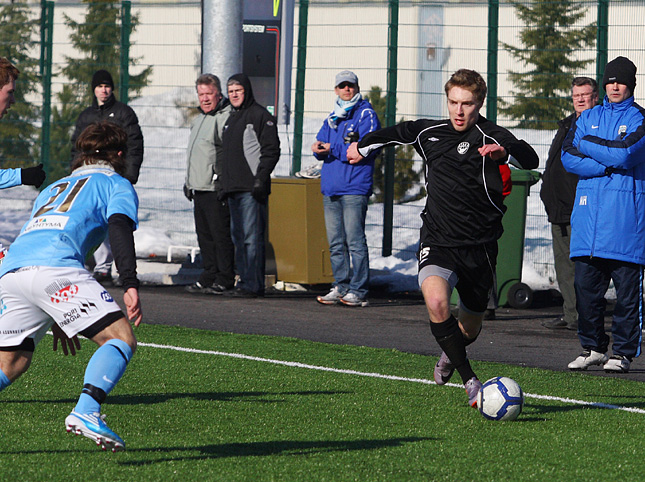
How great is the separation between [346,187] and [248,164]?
114 cm

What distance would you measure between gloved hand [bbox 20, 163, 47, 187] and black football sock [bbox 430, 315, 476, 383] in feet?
8.39

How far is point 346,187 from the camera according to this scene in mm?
12023

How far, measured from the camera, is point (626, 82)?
8336mm

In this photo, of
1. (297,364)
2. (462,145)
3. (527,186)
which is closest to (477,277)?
(462,145)

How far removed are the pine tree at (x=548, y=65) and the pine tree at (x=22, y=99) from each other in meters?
7.72

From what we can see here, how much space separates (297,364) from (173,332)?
1849 millimetres

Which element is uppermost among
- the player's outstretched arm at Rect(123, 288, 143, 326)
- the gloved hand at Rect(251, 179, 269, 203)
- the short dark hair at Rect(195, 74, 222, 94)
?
the short dark hair at Rect(195, 74, 222, 94)

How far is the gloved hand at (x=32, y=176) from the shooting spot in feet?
22.7

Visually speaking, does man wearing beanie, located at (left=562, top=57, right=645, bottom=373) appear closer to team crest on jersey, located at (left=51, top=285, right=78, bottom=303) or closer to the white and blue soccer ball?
the white and blue soccer ball

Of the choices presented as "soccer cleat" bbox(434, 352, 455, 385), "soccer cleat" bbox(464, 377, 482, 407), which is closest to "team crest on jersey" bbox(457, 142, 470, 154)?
"soccer cleat" bbox(434, 352, 455, 385)

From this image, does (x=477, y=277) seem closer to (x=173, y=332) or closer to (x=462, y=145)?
(x=462, y=145)

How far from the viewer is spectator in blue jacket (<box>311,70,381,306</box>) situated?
12.0 metres

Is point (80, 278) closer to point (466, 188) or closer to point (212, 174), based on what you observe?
point (466, 188)

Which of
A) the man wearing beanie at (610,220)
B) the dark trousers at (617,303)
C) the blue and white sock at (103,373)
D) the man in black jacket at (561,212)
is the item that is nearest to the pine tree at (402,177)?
the man in black jacket at (561,212)
